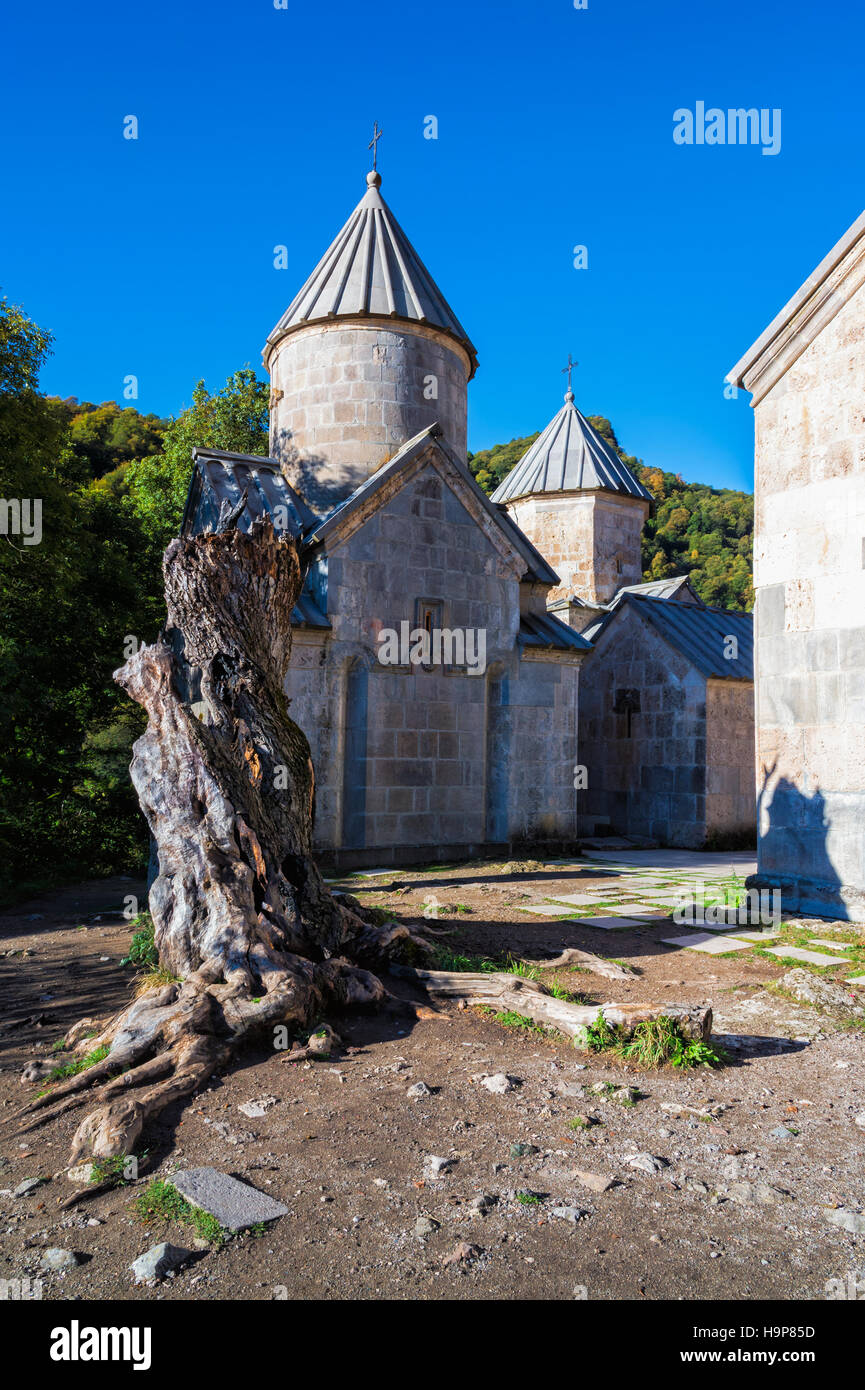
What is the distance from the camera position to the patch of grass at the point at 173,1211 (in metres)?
2.83

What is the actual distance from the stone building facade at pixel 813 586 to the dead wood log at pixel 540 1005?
14.8 feet

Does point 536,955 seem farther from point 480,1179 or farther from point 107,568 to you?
point 107,568

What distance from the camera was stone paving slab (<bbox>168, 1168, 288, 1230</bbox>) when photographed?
291cm

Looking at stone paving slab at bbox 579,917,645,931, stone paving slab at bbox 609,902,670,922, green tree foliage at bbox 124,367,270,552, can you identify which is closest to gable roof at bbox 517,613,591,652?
stone paving slab at bbox 609,902,670,922

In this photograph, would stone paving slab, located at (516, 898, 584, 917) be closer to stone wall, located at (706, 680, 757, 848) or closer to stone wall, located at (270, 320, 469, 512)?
stone wall, located at (706, 680, 757, 848)

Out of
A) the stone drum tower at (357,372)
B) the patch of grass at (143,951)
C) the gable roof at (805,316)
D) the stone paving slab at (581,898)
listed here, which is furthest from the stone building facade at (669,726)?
the patch of grass at (143,951)

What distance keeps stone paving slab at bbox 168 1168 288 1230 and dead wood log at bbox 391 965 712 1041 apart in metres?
2.15

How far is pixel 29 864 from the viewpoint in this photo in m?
11.7

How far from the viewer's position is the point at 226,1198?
3045 mm

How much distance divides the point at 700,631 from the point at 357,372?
27.0 feet

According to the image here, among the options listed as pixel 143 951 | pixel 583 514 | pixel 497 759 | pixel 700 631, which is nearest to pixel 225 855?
pixel 143 951

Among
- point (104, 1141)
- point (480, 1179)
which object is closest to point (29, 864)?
point (104, 1141)

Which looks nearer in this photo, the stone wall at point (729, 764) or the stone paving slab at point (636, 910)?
the stone paving slab at point (636, 910)

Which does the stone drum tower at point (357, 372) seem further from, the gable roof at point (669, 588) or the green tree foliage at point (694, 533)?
the green tree foliage at point (694, 533)
